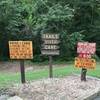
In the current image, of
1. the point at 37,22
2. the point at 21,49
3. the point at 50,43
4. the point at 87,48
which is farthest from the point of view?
the point at 37,22

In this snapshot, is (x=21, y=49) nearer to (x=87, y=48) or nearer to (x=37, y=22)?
(x=87, y=48)

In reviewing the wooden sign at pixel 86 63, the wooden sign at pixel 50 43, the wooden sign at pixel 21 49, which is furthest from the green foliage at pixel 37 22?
the wooden sign at pixel 21 49

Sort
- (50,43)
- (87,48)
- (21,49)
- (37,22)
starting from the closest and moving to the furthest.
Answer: (21,49) < (87,48) < (50,43) < (37,22)

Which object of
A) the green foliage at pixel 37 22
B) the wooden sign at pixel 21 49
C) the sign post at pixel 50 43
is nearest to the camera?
the wooden sign at pixel 21 49

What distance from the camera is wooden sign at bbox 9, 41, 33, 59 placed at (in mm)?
10383

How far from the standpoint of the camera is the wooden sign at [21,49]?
10383 mm

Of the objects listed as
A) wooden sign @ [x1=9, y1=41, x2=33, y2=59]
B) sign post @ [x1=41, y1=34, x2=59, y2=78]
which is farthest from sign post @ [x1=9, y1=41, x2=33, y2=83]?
sign post @ [x1=41, y1=34, x2=59, y2=78]

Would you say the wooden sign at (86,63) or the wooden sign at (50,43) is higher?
the wooden sign at (50,43)

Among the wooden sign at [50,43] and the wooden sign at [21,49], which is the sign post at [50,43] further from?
the wooden sign at [21,49]

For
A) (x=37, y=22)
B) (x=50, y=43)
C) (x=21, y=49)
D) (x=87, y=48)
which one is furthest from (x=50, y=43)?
(x=37, y=22)

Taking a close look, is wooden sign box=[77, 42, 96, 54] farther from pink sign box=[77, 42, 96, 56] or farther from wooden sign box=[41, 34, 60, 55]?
wooden sign box=[41, 34, 60, 55]

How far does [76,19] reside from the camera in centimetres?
2433

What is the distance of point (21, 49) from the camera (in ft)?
34.1

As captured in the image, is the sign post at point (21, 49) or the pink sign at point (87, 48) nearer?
the sign post at point (21, 49)
